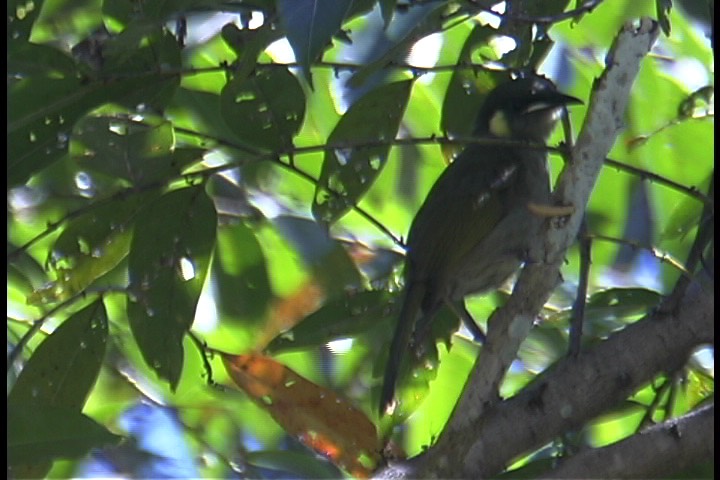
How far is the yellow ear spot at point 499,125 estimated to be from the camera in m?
A: 4.83

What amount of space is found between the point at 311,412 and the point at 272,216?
769 mm

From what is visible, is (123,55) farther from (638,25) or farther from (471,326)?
(471,326)

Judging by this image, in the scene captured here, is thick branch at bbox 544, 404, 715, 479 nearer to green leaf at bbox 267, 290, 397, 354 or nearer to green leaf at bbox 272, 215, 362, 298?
green leaf at bbox 267, 290, 397, 354

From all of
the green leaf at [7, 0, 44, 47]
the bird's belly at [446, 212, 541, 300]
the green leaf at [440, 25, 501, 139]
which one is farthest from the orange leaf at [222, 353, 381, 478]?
the bird's belly at [446, 212, 541, 300]

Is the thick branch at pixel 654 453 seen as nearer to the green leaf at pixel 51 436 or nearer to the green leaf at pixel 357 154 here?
the green leaf at pixel 357 154

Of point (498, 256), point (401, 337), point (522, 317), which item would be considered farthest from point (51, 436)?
point (498, 256)

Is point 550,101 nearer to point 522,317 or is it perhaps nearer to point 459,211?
point 459,211

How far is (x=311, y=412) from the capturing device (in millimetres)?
3037

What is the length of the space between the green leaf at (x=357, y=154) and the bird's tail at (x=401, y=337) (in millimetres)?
512

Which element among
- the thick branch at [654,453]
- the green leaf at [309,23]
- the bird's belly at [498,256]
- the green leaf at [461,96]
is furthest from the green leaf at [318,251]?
the green leaf at [309,23]

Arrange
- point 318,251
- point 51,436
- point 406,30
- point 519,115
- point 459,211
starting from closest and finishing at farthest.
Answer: point 51,436
point 406,30
point 318,251
point 459,211
point 519,115

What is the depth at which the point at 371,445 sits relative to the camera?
2908 mm

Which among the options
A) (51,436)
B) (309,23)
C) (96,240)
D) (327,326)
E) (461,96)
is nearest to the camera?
(51,436)

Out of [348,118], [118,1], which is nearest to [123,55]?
[118,1]
